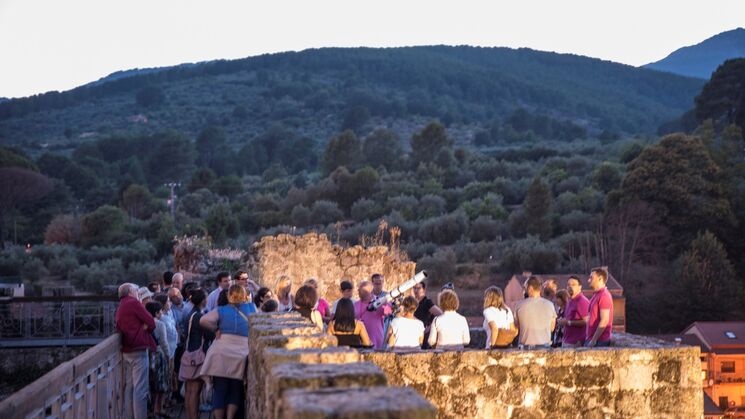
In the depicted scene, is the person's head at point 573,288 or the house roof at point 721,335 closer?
the person's head at point 573,288

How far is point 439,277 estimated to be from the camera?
40375 millimetres

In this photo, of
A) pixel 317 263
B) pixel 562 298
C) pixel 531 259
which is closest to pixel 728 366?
pixel 531 259

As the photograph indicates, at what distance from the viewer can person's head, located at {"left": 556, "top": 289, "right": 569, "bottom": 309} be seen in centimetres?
995

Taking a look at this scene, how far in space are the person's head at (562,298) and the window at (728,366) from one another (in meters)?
22.6

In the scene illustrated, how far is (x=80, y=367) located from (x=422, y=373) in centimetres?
238

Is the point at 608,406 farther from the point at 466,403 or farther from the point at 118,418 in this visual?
the point at 118,418

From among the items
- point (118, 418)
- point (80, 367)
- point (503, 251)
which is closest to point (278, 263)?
point (118, 418)

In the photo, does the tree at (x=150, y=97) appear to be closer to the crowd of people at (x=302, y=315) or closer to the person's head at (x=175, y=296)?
the person's head at (x=175, y=296)

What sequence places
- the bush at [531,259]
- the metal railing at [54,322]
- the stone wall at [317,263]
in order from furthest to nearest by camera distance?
the bush at [531,259], the stone wall at [317,263], the metal railing at [54,322]

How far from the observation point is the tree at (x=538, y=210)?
47450mm

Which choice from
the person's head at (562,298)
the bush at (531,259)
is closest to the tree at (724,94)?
the bush at (531,259)

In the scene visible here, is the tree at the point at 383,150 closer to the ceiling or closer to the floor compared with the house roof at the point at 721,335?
closer to the ceiling

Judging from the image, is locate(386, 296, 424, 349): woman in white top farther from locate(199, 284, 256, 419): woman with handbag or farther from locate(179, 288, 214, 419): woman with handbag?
locate(179, 288, 214, 419): woman with handbag

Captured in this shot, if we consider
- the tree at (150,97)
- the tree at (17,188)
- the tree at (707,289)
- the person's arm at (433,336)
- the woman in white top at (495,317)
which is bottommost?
the tree at (707,289)
